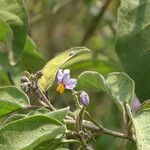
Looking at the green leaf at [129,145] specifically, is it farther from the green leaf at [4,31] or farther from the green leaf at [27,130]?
the green leaf at [4,31]

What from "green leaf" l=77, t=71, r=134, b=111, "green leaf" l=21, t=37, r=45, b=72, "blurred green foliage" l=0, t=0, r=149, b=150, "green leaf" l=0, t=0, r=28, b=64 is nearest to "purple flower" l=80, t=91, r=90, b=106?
"green leaf" l=77, t=71, r=134, b=111

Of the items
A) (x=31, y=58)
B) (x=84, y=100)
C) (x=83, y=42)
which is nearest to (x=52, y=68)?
(x=84, y=100)

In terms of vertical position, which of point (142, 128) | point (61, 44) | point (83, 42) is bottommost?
Answer: point (61, 44)

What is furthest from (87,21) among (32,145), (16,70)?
(32,145)

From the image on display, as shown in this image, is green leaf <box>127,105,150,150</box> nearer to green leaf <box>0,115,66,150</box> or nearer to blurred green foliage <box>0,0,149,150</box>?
green leaf <box>0,115,66,150</box>

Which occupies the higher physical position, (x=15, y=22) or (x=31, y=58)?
(x=15, y=22)

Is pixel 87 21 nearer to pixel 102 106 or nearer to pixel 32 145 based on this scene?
pixel 102 106

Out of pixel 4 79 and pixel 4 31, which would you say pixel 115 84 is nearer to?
pixel 4 31

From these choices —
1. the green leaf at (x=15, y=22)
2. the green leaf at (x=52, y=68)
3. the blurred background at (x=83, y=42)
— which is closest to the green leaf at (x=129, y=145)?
the blurred background at (x=83, y=42)
